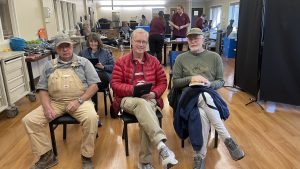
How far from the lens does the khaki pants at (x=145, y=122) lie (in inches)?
77.0

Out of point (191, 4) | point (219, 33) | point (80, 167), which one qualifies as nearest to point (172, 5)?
point (191, 4)

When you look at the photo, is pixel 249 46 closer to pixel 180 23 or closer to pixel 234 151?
pixel 234 151

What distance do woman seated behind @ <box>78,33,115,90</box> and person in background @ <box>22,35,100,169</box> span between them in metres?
0.81

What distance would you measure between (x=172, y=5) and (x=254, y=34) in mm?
11323

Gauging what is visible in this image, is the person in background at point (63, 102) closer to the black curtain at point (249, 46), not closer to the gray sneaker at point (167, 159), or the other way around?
the gray sneaker at point (167, 159)

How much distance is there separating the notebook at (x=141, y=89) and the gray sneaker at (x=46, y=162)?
0.94 m

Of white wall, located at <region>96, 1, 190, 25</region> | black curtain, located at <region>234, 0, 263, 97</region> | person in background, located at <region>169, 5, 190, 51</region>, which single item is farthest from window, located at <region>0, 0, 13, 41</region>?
white wall, located at <region>96, 1, 190, 25</region>

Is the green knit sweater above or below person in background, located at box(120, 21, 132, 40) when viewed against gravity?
below

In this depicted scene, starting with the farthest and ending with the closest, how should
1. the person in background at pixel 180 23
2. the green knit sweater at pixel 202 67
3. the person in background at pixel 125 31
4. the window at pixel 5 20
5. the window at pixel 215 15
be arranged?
1. the window at pixel 215 15
2. the person in background at pixel 125 31
3. the person in background at pixel 180 23
4. the window at pixel 5 20
5. the green knit sweater at pixel 202 67

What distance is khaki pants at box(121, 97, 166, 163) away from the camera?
Answer: 1.96 metres

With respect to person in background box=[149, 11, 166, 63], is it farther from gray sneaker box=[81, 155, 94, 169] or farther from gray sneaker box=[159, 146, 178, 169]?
gray sneaker box=[159, 146, 178, 169]

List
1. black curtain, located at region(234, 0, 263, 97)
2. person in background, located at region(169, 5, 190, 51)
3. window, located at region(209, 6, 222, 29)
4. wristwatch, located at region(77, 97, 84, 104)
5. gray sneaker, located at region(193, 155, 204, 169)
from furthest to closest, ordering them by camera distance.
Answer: window, located at region(209, 6, 222, 29) → person in background, located at region(169, 5, 190, 51) → black curtain, located at region(234, 0, 263, 97) → wristwatch, located at region(77, 97, 84, 104) → gray sneaker, located at region(193, 155, 204, 169)

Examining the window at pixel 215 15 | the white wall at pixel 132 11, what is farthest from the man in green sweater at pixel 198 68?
the white wall at pixel 132 11

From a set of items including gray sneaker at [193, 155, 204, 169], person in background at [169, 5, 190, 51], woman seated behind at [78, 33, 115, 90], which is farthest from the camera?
person in background at [169, 5, 190, 51]
